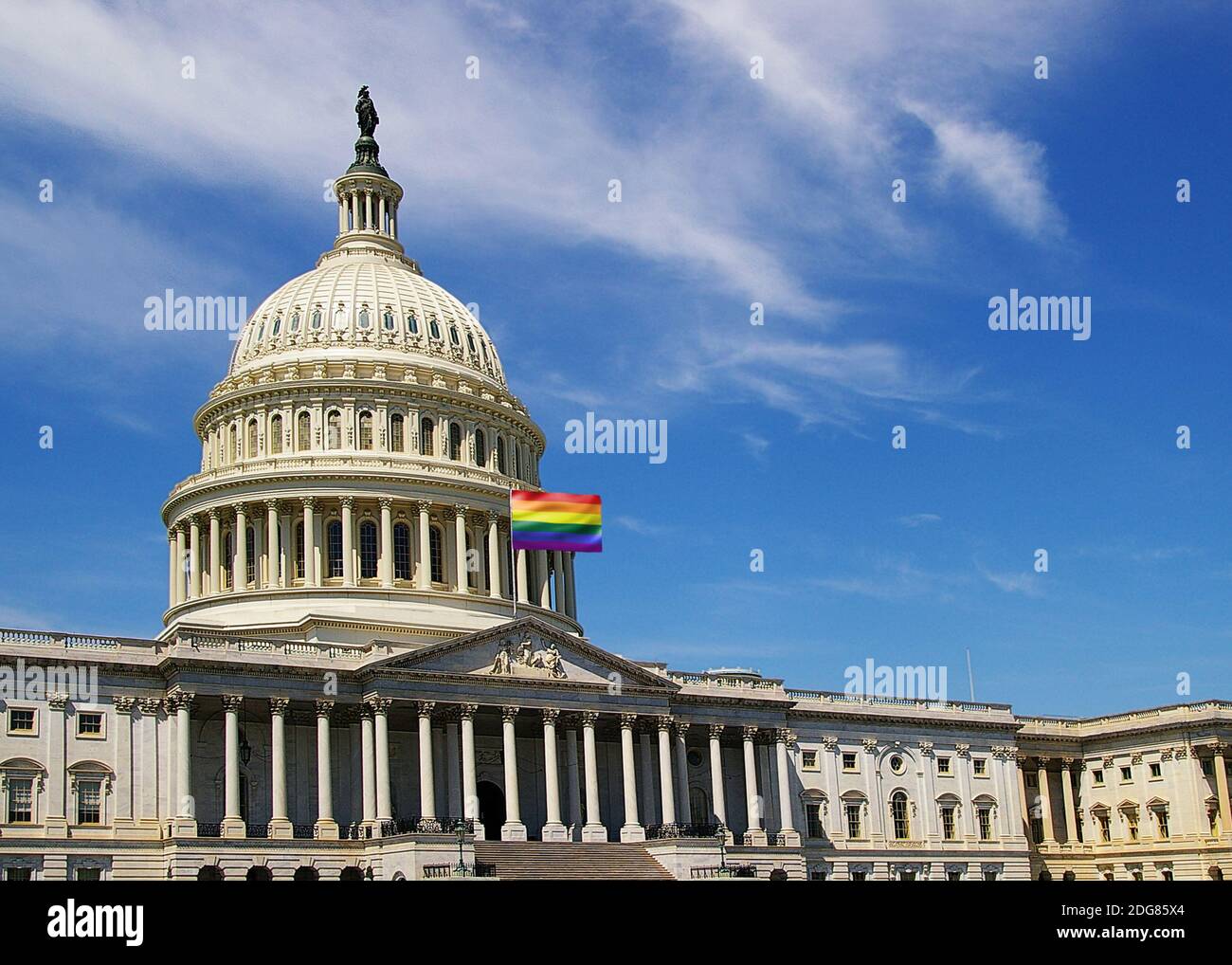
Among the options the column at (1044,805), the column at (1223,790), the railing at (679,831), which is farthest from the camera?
the column at (1044,805)

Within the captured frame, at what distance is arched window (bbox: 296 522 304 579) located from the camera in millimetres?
97812

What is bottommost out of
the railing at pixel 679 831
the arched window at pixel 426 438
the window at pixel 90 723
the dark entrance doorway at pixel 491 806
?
the railing at pixel 679 831

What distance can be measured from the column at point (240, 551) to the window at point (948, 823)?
150ft

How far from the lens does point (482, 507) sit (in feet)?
335

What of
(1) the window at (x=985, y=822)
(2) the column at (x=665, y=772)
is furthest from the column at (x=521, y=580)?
(1) the window at (x=985, y=822)

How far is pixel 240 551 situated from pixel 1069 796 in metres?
59.4

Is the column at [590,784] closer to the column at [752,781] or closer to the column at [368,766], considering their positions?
the column at [752,781]

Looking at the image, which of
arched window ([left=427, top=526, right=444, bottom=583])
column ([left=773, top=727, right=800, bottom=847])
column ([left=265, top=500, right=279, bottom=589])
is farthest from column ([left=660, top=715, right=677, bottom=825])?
column ([left=265, top=500, right=279, bottom=589])

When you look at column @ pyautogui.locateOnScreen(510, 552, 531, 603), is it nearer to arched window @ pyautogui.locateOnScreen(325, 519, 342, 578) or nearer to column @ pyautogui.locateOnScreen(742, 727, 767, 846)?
arched window @ pyautogui.locateOnScreen(325, 519, 342, 578)

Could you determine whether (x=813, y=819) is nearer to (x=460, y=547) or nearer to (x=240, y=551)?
(x=460, y=547)

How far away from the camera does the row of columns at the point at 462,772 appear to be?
76625 mm

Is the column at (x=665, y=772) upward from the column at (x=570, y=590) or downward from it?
downward
